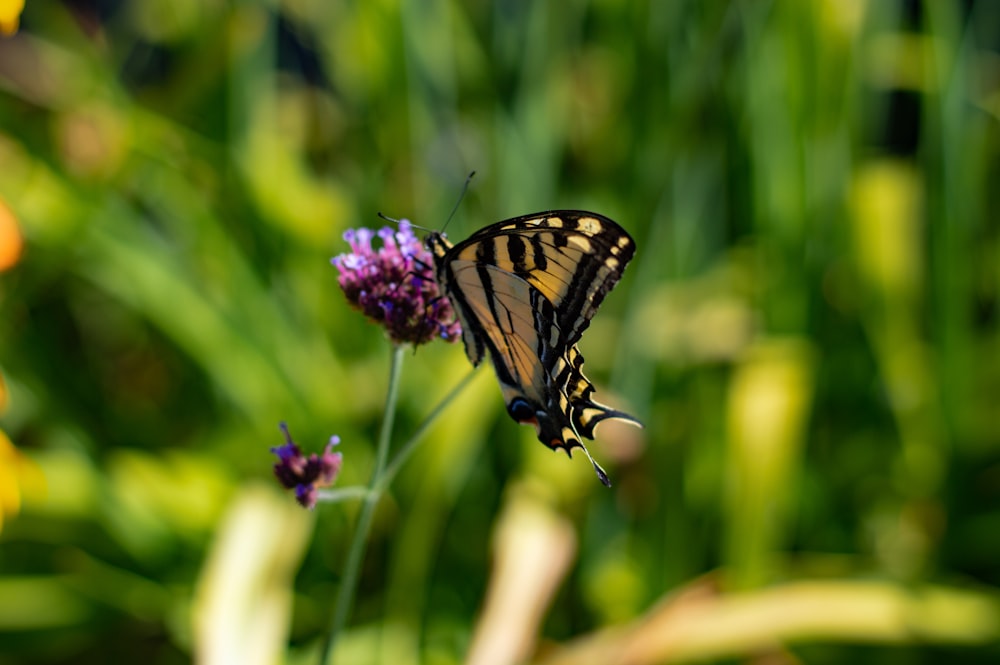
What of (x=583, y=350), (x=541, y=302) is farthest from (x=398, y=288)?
(x=583, y=350)

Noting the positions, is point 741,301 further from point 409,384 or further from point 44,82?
point 44,82

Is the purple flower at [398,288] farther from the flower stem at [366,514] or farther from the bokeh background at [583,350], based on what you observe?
the bokeh background at [583,350]

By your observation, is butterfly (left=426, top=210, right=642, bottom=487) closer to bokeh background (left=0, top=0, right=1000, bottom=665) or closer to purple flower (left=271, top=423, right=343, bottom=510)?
purple flower (left=271, top=423, right=343, bottom=510)

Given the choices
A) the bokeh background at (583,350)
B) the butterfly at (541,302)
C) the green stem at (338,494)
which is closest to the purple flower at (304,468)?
the green stem at (338,494)

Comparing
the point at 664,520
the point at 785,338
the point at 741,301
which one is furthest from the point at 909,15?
the point at 664,520

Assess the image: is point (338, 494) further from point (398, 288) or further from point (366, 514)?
point (398, 288)
